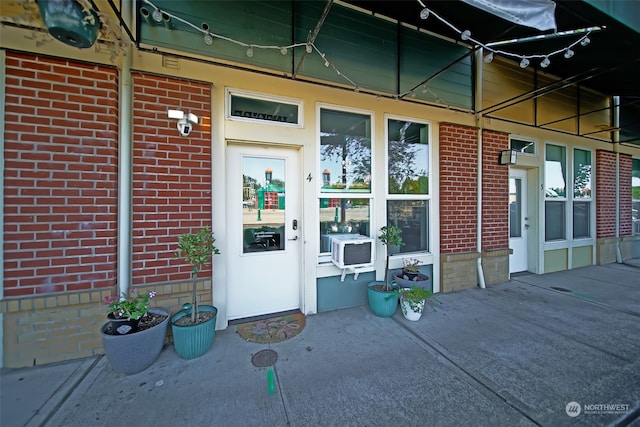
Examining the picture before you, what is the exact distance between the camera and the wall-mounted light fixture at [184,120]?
2.45m

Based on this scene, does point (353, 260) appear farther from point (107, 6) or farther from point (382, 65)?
point (107, 6)

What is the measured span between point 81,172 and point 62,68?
0.96 m

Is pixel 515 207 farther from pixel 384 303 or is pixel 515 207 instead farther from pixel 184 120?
pixel 184 120

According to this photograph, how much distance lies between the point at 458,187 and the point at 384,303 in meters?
2.37

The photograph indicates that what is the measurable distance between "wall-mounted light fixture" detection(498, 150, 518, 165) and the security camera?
495 centimetres

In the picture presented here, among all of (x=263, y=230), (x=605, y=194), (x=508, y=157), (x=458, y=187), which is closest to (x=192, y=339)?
(x=263, y=230)

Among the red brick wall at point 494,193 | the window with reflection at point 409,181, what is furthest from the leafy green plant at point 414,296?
the red brick wall at point 494,193

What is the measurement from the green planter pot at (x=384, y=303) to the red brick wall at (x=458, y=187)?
57.1 inches

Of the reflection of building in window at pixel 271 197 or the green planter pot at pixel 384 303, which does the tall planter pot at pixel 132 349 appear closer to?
the reflection of building in window at pixel 271 197

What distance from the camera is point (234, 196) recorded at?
3031 millimetres

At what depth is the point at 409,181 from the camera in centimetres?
384

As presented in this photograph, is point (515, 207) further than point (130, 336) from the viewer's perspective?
Yes

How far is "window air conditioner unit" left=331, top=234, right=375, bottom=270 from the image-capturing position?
3.11 metres

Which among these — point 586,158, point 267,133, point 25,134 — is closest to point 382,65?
point 267,133
